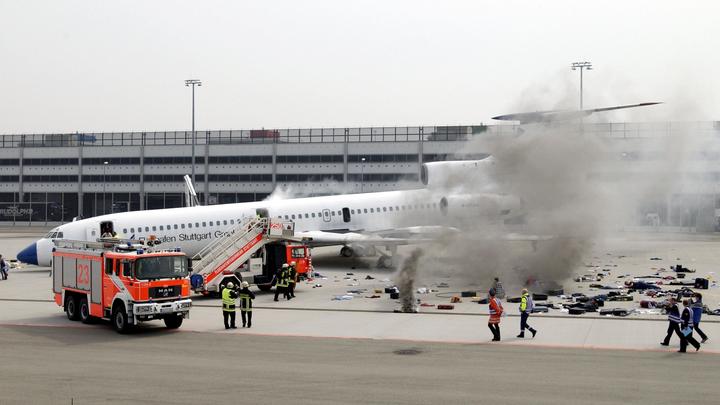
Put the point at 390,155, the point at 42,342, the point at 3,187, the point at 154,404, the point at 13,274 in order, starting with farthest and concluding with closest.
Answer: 1. the point at 3,187
2. the point at 390,155
3. the point at 13,274
4. the point at 42,342
5. the point at 154,404

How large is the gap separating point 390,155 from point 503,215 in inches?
2166

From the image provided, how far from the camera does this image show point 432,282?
35969mm

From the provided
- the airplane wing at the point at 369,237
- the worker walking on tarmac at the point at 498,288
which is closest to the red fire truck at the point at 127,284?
the worker walking on tarmac at the point at 498,288

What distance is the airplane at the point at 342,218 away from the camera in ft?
121

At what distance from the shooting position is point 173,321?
24812mm

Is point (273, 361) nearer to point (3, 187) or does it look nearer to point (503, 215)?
point (503, 215)

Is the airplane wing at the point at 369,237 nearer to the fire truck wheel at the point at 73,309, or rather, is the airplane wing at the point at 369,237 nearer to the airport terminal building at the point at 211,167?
the fire truck wheel at the point at 73,309

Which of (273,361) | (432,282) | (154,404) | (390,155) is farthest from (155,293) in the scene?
(390,155)

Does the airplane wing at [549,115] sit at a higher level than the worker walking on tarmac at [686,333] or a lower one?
higher

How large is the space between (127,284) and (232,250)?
32.0 feet

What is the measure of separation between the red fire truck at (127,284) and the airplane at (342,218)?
12917 mm

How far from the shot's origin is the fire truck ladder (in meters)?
32.4

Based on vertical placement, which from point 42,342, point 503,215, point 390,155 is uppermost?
point 390,155

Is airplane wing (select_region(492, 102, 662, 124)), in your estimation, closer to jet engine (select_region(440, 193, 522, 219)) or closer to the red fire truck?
jet engine (select_region(440, 193, 522, 219))
